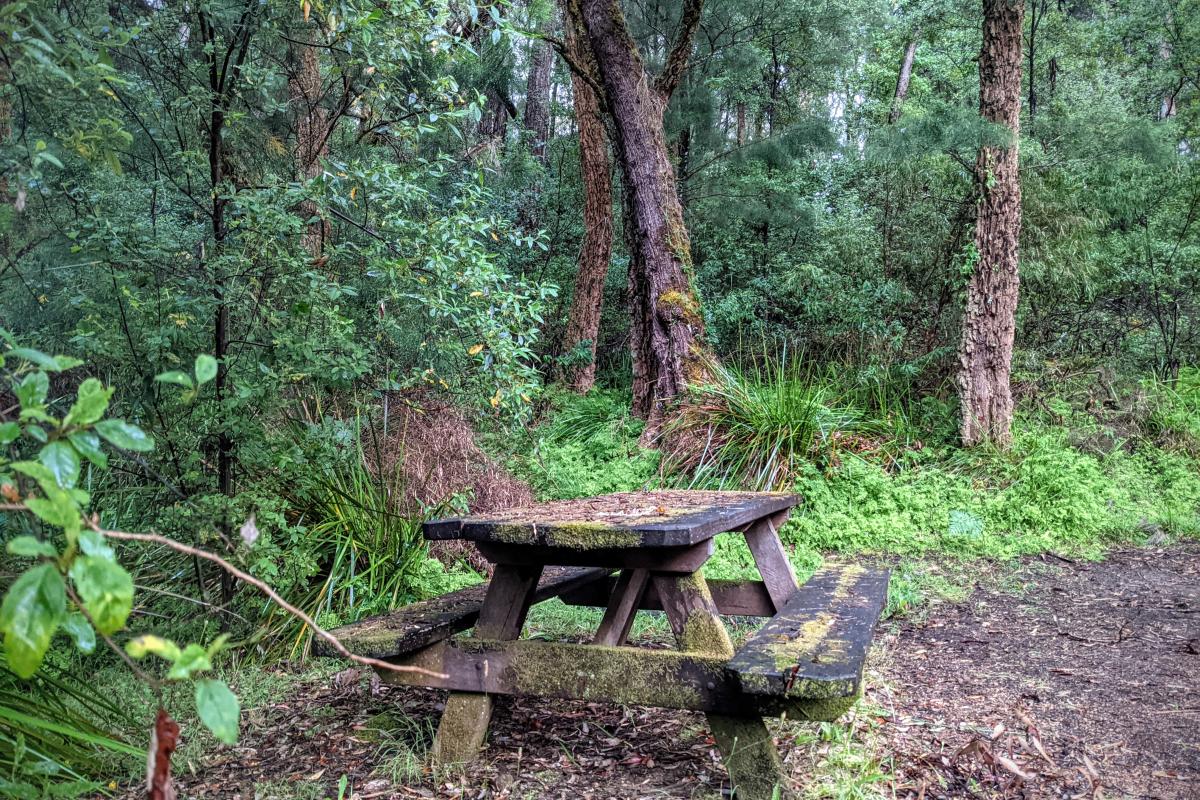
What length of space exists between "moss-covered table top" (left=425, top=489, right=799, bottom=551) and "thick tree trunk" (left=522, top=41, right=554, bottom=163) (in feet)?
41.5

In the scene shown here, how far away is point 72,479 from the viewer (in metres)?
1.06

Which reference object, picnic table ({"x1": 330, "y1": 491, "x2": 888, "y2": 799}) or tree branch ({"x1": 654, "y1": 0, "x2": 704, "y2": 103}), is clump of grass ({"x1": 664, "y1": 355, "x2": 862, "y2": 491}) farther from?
picnic table ({"x1": 330, "y1": 491, "x2": 888, "y2": 799})

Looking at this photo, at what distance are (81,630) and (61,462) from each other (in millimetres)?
243

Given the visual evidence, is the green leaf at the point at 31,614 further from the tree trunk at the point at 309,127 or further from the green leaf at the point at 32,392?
the tree trunk at the point at 309,127

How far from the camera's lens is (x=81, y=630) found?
1.11 m

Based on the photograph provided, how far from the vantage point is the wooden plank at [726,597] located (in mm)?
3666

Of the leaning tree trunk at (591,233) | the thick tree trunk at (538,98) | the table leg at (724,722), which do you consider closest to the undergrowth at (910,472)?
the table leg at (724,722)

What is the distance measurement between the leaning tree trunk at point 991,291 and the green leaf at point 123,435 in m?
7.08

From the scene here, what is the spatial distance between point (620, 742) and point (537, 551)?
0.80 meters

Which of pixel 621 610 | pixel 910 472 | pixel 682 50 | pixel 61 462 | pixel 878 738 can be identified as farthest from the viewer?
pixel 682 50

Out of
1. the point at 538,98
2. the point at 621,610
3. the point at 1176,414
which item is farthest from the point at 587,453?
the point at 538,98

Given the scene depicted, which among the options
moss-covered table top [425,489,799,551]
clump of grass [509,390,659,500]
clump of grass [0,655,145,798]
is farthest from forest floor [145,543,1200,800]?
clump of grass [509,390,659,500]

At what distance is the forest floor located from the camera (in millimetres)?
2467

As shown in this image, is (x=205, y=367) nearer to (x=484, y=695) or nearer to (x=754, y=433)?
(x=484, y=695)
